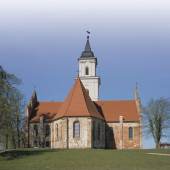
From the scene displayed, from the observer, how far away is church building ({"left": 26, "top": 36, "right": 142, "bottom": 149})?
234 feet

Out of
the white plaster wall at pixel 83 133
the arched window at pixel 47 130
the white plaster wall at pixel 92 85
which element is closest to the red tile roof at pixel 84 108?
the white plaster wall at pixel 83 133

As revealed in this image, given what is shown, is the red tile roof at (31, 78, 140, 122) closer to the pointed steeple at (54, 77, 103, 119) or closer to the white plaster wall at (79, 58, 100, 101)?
the pointed steeple at (54, 77, 103, 119)

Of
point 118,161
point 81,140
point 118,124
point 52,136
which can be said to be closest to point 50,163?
point 118,161

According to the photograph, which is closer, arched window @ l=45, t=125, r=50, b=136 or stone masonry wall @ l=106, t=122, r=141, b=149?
stone masonry wall @ l=106, t=122, r=141, b=149

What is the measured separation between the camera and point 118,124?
81.4 metres

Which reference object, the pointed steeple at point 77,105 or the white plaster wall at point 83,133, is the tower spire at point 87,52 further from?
the white plaster wall at point 83,133

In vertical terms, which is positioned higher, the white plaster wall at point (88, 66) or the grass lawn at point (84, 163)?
the white plaster wall at point (88, 66)

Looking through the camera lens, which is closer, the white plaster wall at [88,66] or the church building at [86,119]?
the church building at [86,119]

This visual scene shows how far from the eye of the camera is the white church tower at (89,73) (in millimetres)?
90956

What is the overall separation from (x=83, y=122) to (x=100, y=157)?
2368 cm

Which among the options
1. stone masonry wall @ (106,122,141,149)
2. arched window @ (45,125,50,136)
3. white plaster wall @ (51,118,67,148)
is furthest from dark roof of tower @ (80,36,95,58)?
white plaster wall @ (51,118,67,148)

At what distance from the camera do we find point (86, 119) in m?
71.2

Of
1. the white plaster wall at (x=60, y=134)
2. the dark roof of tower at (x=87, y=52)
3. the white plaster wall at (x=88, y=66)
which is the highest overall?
the dark roof of tower at (x=87, y=52)

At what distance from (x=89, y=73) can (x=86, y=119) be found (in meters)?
22.0
